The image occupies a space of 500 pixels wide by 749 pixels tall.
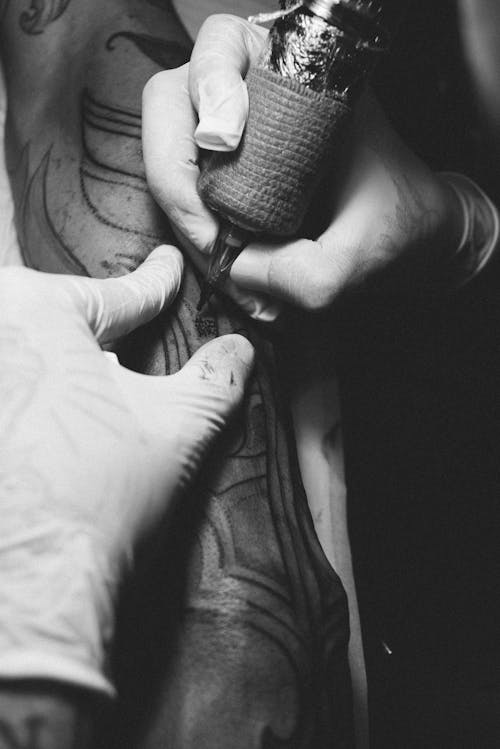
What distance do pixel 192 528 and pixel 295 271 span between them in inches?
23.9

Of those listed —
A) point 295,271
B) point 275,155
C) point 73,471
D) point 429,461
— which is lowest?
point 429,461

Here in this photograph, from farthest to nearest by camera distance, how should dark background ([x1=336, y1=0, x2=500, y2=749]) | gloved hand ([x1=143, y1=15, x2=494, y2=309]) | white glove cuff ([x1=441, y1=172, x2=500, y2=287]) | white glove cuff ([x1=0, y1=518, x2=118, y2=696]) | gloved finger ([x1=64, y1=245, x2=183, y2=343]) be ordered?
white glove cuff ([x1=441, y1=172, x2=500, y2=287]), dark background ([x1=336, y1=0, x2=500, y2=749]), gloved hand ([x1=143, y1=15, x2=494, y2=309]), gloved finger ([x1=64, y1=245, x2=183, y2=343]), white glove cuff ([x1=0, y1=518, x2=118, y2=696])

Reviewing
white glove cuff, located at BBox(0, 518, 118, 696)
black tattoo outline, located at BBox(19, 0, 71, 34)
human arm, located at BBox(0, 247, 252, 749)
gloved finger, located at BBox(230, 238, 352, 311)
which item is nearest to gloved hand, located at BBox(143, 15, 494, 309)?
gloved finger, located at BBox(230, 238, 352, 311)

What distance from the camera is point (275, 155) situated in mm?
1122


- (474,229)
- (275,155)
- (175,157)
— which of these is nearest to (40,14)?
(175,157)

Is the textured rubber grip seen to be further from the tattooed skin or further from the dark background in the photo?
the dark background

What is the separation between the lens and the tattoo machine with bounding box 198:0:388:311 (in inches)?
41.0

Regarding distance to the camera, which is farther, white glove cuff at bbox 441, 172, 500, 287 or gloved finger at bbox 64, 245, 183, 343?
→ white glove cuff at bbox 441, 172, 500, 287

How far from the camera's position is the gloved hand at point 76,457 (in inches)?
33.5

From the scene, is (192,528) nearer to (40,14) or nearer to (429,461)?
(429,461)

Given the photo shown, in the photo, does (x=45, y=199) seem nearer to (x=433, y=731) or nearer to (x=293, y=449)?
(x=293, y=449)

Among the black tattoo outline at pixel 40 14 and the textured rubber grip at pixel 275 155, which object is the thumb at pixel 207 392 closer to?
the textured rubber grip at pixel 275 155

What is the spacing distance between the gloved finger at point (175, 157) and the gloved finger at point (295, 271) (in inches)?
4.0

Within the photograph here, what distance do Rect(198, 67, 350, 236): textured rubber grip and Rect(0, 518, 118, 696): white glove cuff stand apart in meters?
0.67
